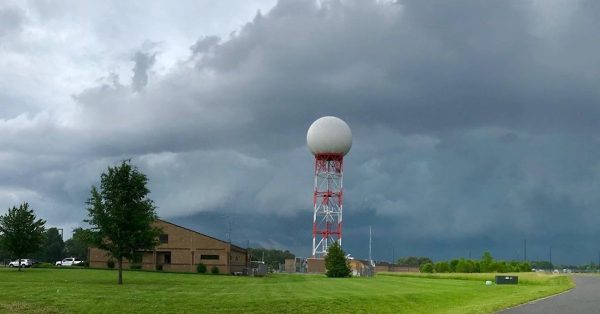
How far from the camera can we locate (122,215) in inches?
2114

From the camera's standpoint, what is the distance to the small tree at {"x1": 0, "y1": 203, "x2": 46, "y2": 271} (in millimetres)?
78688

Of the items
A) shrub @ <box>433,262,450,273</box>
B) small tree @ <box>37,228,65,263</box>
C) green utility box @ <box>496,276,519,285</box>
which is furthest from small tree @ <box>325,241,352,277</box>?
small tree @ <box>37,228,65,263</box>

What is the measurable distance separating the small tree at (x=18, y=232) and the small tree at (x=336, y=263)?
35.3 metres

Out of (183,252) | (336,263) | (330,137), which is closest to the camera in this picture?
(336,263)

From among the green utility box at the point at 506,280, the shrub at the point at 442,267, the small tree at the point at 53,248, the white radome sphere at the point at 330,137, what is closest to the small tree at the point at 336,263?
the white radome sphere at the point at 330,137

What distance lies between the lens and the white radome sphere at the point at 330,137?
105 metres

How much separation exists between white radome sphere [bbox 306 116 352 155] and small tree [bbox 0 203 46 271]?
4313 cm

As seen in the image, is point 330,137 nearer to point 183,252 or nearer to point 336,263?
point 336,263

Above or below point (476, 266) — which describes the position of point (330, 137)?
above

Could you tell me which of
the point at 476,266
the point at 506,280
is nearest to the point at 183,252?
the point at 506,280

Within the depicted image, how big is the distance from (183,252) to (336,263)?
23171 millimetres

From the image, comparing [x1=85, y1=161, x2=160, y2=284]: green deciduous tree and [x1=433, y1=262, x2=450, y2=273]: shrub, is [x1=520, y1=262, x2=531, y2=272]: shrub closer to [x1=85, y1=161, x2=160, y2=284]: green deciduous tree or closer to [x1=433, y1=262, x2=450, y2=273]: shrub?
[x1=433, y1=262, x2=450, y2=273]: shrub

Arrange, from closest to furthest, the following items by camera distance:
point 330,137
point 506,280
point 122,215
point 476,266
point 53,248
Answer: point 122,215
point 506,280
point 330,137
point 476,266
point 53,248

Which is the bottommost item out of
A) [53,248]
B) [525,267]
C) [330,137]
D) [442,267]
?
[525,267]
